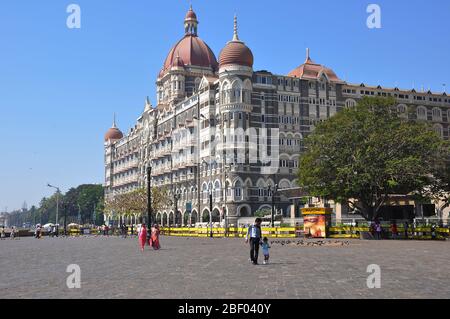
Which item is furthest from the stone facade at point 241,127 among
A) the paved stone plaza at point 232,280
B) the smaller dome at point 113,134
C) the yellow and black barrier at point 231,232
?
the paved stone plaza at point 232,280

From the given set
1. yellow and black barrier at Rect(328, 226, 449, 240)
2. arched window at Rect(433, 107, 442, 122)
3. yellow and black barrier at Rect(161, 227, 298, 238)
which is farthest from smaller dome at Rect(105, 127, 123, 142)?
yellow and black barrier at Rect(328, 226, 449, 240)

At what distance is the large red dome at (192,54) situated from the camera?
99312mm

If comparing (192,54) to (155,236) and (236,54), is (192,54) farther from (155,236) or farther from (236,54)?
(155,236)

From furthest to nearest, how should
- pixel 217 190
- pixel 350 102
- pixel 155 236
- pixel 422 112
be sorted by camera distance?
pixel 422 112 → pixel 350 102 → pixel 217 190 → pixel 155 236

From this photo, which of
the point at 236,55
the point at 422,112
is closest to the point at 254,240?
the point at 236,55

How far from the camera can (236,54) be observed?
74.4 metres

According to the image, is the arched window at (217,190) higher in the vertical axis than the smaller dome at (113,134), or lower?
lower

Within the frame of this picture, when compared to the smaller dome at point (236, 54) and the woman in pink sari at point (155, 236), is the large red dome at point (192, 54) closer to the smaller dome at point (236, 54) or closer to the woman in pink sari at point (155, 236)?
the smaller dome at point (236, 54)

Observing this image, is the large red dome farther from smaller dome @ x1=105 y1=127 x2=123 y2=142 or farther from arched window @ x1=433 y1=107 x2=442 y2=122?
arched window @ x1=433 y1=107 x2=442 y2=122

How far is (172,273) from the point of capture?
15680 mm

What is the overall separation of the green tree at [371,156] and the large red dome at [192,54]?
2239 inches

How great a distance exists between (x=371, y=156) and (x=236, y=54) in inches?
1449

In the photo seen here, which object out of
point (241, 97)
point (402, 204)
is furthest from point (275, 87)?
point (402, 204)

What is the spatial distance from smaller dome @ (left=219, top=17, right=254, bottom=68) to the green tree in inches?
1213
